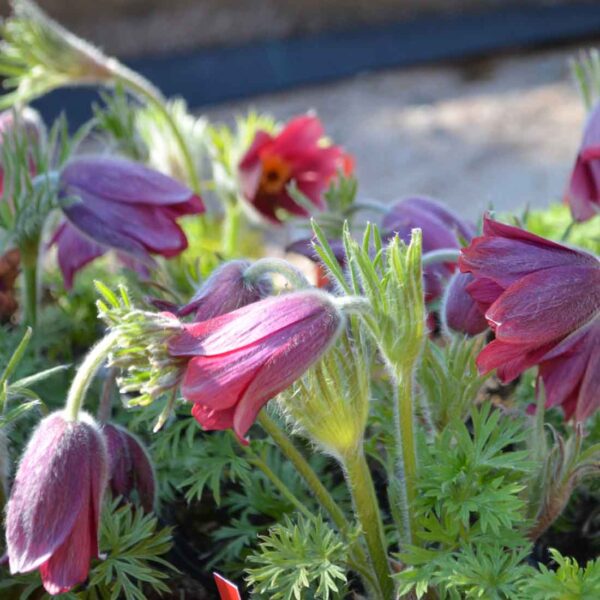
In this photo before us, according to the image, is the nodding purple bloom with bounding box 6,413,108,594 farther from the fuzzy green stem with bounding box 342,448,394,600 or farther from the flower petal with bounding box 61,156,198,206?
the flower petal with bounding box 61,156,198,206

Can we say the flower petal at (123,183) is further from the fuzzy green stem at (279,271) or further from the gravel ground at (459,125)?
the gravel ground at (459,125)

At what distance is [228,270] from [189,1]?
12.3 feet

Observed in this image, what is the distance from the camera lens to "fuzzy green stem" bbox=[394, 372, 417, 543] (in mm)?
716

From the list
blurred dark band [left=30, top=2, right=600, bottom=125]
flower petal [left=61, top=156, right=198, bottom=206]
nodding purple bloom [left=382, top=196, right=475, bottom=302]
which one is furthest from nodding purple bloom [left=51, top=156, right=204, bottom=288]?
blurred dark band [left=30, top=2, right=600, bottom=125]

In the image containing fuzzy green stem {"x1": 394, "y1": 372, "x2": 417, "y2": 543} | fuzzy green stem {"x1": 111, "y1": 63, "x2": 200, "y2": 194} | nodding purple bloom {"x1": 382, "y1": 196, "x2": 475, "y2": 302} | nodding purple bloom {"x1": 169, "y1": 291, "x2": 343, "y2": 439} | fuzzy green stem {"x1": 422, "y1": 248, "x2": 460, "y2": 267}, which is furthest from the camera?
fuzzy green stem {"x1": 111, "y1": 63, "x2": 200, "y2": 194}

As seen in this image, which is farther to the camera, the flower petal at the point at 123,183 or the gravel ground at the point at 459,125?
the gravel ground at the point at 459,125

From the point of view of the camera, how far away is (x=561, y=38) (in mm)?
3680

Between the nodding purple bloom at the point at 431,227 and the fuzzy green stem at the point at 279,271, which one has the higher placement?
the fuzzy green stem at the point at 279,271

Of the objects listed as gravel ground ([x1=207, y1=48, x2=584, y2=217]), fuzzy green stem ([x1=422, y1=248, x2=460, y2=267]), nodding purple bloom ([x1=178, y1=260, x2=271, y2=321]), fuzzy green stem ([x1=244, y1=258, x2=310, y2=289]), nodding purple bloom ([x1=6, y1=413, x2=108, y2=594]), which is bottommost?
gravel ground ([x1=207, y1=48, x2=584, y2=217])

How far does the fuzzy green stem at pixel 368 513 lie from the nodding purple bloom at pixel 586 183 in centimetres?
37

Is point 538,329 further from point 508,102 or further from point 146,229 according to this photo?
point 508,102

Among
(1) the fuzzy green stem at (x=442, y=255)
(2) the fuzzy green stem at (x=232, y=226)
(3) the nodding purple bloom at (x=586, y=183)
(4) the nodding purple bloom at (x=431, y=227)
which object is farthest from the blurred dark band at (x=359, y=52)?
(1) the fuzzy green stem at (x=442, y=255)

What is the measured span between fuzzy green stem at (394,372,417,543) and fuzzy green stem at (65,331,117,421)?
0.20m

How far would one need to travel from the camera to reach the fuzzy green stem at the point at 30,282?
1029 millimetres
